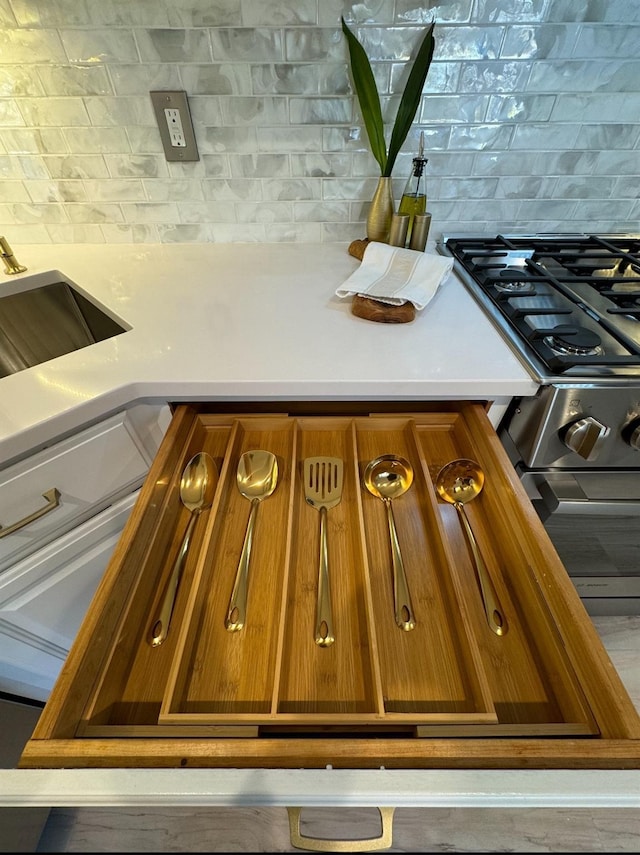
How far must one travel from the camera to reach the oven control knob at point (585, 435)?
64cm

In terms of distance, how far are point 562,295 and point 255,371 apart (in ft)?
2.23

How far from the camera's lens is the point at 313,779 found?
34 cm

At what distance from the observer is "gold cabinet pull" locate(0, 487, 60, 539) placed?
0.61 meters

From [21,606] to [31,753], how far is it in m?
0.42

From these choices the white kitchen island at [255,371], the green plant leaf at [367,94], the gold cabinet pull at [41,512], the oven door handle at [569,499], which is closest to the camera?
the white kitchen island at [255,371]

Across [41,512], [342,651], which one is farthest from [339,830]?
[41,512]

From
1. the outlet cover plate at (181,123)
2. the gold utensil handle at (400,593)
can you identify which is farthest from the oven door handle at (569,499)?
the outlet cover plate at (181,123)

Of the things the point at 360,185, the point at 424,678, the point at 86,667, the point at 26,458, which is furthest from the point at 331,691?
the point at 360,185

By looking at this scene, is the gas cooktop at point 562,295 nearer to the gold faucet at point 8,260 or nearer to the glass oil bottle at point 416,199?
the glass oil bottle at point 416,199

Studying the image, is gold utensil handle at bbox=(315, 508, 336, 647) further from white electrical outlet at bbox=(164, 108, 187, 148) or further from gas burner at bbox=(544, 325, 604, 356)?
white electrical outlet at bbox=(164, 108, 187, 148)

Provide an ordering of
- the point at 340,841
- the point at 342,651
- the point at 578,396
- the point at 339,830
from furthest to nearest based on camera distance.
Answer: the point at 339,830
the point at 578,396
the point at 342,651
the point at 340,841

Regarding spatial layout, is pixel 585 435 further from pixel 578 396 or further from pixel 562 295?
pixel 562 295

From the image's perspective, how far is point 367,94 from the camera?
0.87 metres

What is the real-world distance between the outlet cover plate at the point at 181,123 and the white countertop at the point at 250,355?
0.33m
